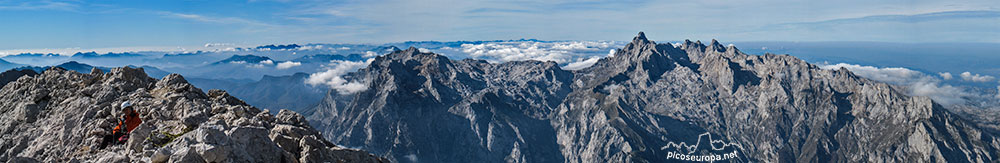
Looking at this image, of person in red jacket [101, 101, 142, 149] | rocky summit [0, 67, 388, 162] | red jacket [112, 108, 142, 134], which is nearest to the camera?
rocky summit [0, 67, 388, 162]

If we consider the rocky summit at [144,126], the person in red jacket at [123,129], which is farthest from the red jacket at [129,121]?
the rocky summit at [144,126]

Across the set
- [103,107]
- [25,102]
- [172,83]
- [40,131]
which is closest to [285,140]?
[103,107]

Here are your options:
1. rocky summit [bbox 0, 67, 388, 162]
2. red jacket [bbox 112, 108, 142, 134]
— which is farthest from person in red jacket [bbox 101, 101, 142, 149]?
rocky summit [bbox 0, 67, 388, 162]

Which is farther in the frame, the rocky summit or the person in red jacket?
the person in red jacket

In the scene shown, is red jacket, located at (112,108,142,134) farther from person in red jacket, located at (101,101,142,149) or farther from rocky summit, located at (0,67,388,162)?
rocky summit, located at (0,67,388,162)

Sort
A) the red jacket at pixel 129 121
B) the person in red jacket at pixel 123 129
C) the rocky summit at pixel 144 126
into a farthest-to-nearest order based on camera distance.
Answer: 1. the red jacket at pixel 129 121
2. the person in red jacket at pixel 123 129
3. the rocky summit at pixel 144 126

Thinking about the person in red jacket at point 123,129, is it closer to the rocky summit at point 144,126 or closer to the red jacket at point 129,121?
the red jacket at point 129,121

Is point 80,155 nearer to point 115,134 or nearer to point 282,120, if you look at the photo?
point 115,134

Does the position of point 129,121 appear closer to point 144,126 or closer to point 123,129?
point 123,129
